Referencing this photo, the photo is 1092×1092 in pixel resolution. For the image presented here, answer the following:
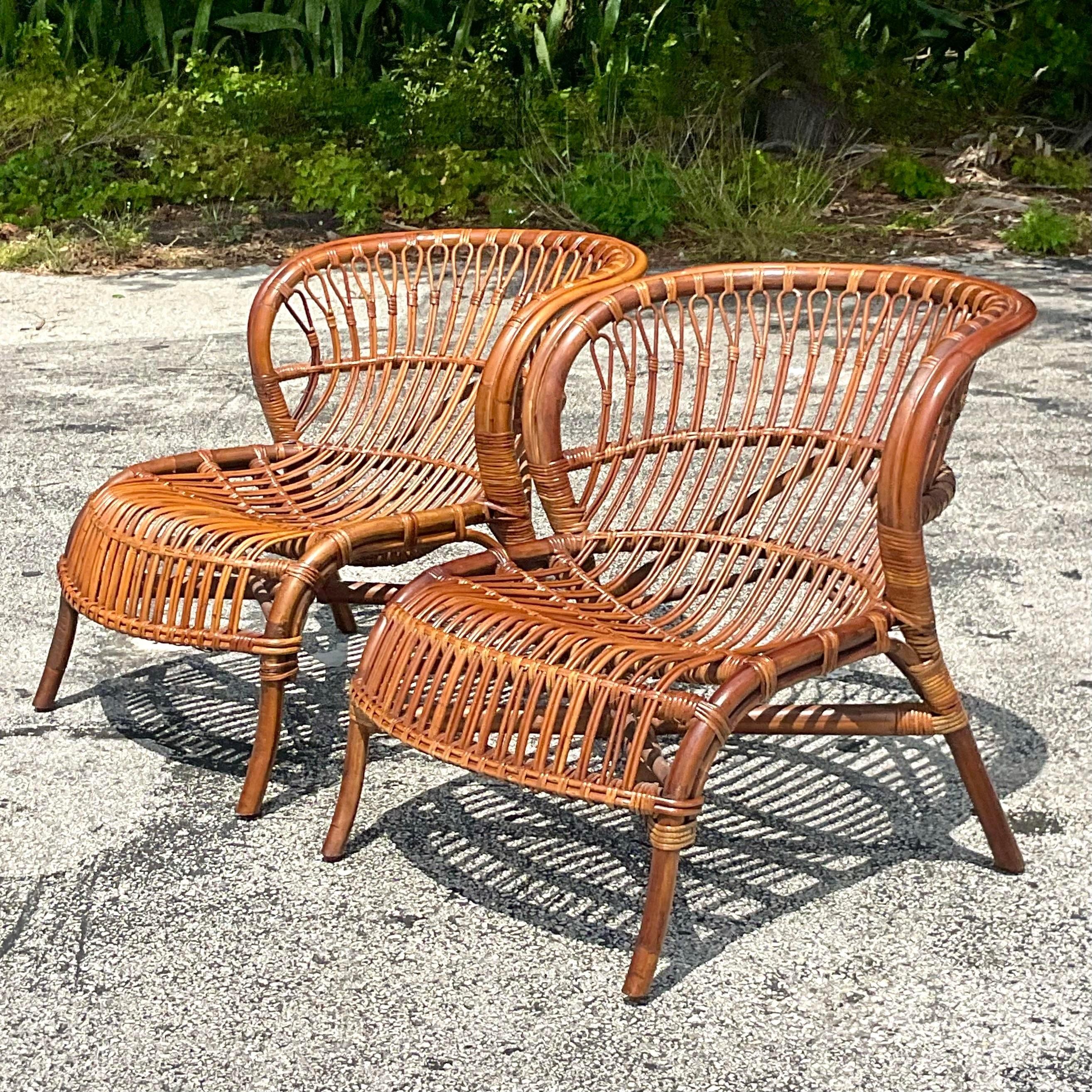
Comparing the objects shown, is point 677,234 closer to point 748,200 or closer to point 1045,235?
point 748,200

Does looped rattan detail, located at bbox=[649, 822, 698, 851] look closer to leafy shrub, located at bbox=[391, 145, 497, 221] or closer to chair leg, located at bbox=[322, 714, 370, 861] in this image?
chair leg, located at bbox=[322, 714, 370, 861]

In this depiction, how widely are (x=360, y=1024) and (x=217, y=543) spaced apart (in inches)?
38.3

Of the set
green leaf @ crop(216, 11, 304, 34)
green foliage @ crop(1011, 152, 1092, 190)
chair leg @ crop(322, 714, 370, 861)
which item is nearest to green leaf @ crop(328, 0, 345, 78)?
green leaf @ crop(216, 11, 304, 34)

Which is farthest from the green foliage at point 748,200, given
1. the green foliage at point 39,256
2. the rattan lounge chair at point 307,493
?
the rattan lounge chair at point 307,493

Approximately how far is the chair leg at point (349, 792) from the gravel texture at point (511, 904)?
4 cm

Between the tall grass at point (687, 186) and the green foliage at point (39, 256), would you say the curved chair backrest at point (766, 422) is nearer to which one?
the tall grass at point (687, 186)

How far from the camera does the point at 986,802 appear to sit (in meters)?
2.78

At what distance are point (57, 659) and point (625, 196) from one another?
5.63 metres

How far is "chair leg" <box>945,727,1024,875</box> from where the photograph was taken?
2750mm

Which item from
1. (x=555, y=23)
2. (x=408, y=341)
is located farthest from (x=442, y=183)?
(x=408, y=341)

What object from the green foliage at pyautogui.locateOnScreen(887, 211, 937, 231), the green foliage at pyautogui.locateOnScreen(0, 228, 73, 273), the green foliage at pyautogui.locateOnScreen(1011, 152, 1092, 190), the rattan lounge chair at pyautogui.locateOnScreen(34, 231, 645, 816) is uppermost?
the rattan lounge chair at pyautogui.locateOnScreen(34, 231, 645, 816)

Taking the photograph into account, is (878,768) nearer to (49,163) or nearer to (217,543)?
(217,543)

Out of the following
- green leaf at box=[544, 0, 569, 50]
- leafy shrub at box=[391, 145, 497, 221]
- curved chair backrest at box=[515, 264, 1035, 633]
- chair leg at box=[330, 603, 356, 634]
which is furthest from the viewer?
green leaf at box=[544, 0, 569, 50]

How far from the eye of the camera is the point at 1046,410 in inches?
223
